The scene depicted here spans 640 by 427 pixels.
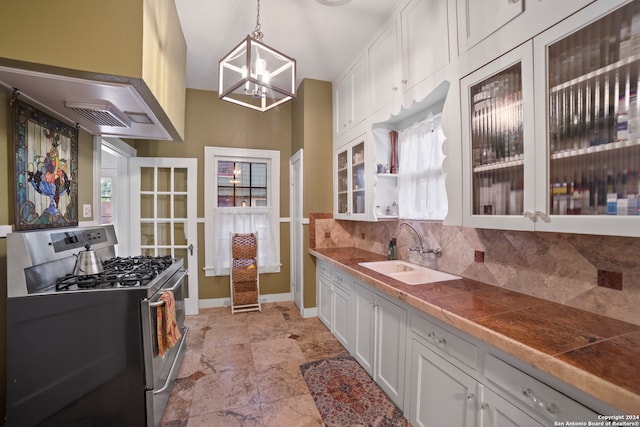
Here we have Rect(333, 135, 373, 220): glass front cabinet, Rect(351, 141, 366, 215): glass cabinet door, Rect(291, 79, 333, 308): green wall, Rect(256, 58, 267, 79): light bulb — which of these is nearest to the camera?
Rect(256, 58, 267, 79): light bulb

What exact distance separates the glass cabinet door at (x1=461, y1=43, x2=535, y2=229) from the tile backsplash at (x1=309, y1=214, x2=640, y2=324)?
32 centimetres

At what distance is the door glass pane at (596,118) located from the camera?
949 millimetres

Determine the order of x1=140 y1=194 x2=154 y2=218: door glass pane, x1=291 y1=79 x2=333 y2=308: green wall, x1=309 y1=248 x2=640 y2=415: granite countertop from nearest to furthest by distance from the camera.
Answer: x1=309 y1=248 x2=640 y2=415: granite countertop → x1=291 y1=79 x2=333 y2=308: green wall → x1=140 y1=194 x2=154 y2=218: door glass pane

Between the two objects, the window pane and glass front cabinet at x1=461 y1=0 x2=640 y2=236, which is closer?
glass front cabinet at x1=461 y1=0 x2=640 y2=236

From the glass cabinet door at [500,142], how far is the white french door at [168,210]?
11.0 ft

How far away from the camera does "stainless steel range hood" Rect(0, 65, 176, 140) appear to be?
1.41 metres

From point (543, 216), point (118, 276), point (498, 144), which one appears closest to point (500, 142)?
point (498, 144)

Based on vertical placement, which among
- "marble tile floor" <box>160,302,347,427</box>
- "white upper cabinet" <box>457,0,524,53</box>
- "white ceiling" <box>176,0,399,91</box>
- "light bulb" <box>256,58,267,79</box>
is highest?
"white ceiling" <box>176,0,399,91</box>

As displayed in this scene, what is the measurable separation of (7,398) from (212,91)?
3.64m

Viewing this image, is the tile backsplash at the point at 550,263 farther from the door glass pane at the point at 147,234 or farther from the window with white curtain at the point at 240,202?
the door glass pane at the point at 147,234

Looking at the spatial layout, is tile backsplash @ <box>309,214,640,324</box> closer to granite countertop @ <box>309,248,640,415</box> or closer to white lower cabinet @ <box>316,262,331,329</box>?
granite countertop @ <box>309,248,640,415</box>

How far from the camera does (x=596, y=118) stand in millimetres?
1047

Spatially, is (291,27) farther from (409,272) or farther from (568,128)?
(409,272)

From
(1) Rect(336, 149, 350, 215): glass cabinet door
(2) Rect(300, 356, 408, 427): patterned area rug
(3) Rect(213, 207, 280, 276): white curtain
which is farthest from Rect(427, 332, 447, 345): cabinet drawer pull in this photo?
(3) Rect(213, 207, 280, 276): white curtain
